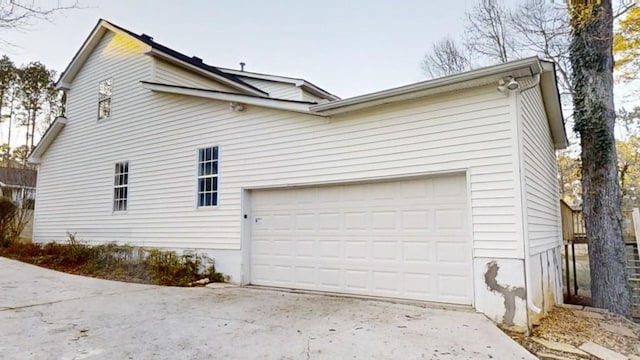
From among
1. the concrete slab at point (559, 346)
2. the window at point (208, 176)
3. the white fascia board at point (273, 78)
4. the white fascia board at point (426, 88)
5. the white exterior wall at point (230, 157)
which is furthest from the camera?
the white fascia board at point (273, 78)

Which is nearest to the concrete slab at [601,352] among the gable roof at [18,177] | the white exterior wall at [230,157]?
the white exterior wall at [230,157]

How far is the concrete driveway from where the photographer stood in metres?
3.95

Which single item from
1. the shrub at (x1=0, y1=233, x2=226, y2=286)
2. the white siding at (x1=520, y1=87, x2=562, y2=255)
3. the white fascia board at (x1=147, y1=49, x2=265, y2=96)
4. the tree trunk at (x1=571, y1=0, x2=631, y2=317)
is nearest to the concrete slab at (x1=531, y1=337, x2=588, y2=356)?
the white siding at (x1=520, y1=87, x2=562, y2=255)

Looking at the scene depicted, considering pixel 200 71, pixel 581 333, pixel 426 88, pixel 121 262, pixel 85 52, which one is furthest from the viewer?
pixel 85 52

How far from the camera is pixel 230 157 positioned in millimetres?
8305

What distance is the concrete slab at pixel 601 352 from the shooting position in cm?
447

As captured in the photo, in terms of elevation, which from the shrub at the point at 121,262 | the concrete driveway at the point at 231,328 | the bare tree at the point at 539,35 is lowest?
the concrete driveway at the point at 231,328

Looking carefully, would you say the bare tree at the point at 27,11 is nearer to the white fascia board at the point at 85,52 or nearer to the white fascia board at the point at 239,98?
the white fascia board at the point at 239,98

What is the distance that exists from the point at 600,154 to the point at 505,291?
560 cm

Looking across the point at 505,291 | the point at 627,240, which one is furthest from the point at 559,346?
the point at 627,240

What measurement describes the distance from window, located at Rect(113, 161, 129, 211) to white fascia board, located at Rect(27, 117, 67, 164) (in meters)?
3.55

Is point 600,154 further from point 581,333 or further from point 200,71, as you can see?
point 200,71

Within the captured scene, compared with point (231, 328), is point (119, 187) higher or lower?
higher

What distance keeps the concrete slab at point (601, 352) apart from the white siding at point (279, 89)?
380 inches
